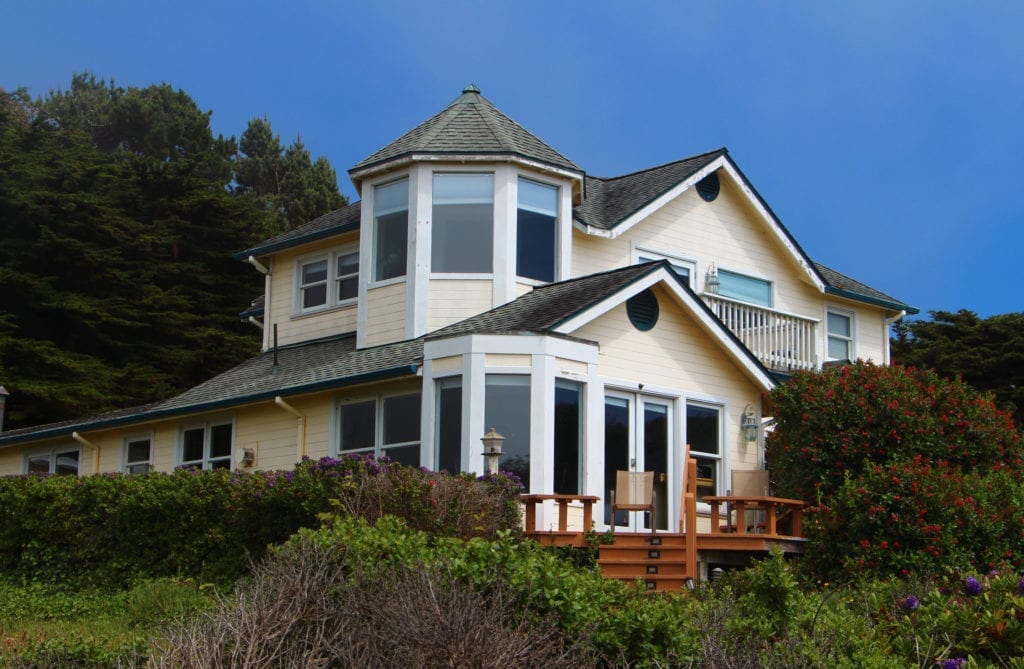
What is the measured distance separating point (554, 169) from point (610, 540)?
23.6 feet

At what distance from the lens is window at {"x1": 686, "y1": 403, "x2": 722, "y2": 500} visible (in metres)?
18.7

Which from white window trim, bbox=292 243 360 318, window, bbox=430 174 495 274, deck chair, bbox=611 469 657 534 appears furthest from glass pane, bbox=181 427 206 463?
deck chair, bbox=611 469 657 534

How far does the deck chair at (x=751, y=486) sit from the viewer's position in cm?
1733

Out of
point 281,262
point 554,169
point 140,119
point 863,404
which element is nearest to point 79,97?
point 140,119

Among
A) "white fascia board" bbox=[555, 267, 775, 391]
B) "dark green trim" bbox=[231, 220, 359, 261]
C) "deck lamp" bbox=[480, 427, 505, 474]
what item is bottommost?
"deck lamp" bbox=[480, 427, 505, 474]

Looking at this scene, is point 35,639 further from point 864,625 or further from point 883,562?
point 883,562

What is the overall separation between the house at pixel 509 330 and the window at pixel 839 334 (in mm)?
1106

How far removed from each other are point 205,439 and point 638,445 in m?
7.79

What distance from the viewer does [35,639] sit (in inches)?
462

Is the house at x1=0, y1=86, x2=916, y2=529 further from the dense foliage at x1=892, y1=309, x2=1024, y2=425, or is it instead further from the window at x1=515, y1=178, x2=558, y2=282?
the dense foliage at x1=892, y1=309, x2=1024, y2=425

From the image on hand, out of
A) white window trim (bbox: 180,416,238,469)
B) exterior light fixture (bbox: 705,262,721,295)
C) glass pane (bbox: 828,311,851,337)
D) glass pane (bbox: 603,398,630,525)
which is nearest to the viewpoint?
glass pane (bbox: 603,398,630,525)

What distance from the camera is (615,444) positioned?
17516 mm

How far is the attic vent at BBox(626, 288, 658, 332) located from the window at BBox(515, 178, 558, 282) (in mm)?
2252

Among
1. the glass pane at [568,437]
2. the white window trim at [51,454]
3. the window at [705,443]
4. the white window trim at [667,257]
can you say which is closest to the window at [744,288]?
the white window trim at [667,257]
